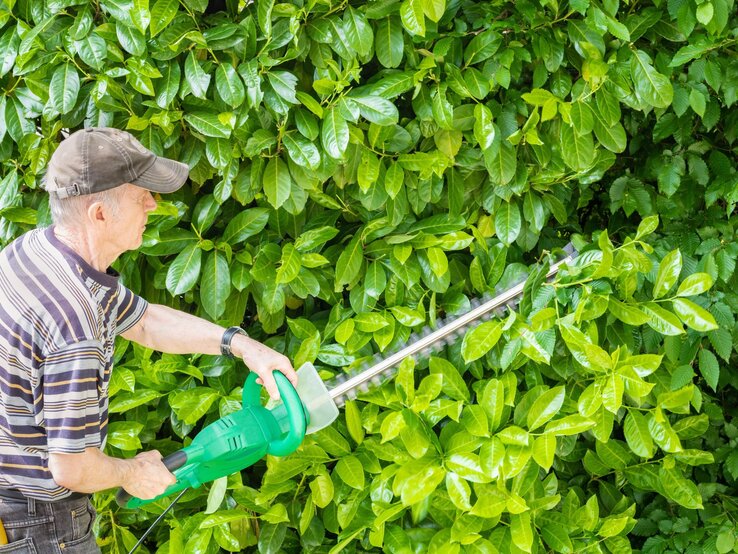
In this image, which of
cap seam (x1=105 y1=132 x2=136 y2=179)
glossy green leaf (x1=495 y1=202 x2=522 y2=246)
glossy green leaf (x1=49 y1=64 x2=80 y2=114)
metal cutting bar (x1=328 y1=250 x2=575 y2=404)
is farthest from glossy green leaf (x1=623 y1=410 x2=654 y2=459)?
glossy green leaf (x1=49 y1=64 x2=80 y2=114)

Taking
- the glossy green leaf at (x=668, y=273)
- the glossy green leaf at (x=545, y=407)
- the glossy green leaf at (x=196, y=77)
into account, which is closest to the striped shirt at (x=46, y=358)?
the glossy green leaf at (x=196, y=77)

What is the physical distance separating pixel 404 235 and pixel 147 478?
0.93 metres

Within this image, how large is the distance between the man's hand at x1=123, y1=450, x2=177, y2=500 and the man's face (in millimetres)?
418

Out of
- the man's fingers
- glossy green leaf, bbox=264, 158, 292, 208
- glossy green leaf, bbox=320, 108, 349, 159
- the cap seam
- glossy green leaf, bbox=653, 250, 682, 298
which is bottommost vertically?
glossy green leaf, bbox=653, 250, 682, 298

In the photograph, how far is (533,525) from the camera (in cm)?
229

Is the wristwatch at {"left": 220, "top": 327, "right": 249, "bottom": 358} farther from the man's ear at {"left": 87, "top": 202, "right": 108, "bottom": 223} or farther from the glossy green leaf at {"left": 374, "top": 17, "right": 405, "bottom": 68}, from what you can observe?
the glossy green leaf at {"left": 374, "top": 17, "right": 405, "bottom": 68}

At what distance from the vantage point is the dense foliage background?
6.73 ft

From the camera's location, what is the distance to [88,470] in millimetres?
1517

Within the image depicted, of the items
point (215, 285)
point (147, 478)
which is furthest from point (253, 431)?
point (215, 285)

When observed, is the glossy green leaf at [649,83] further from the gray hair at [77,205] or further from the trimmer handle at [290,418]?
the gray hair at [77,205]

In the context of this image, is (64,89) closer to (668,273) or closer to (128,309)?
(128,309)

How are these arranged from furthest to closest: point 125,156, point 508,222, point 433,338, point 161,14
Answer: point 508,222 → point 433,338 → point 161,14 → point 125,156

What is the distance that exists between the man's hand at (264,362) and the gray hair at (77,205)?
0.43m

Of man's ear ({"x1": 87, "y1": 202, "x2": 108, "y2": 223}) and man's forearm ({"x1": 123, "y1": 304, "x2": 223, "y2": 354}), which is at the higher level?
man's ear ({"x1": 87, "y1": 202, "x2": 108, "y2": 223})
